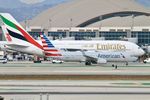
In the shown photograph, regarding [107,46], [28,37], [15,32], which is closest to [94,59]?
[107,46]

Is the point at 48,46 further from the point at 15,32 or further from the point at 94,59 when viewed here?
the point at 94,59

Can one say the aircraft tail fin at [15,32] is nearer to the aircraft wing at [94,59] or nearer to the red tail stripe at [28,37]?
the red tail stripe at [28,37]

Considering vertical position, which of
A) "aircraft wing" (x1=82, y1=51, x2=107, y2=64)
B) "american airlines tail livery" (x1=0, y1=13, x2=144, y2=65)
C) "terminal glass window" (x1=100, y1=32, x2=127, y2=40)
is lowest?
"aircraft wing" (x1=82, y1=51, x2=107, y2=64)

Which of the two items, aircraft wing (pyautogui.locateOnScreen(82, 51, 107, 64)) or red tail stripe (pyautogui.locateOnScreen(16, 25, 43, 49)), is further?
red tail stripe (pyautogui.locateOnScreen(16, 25, 43, 49))

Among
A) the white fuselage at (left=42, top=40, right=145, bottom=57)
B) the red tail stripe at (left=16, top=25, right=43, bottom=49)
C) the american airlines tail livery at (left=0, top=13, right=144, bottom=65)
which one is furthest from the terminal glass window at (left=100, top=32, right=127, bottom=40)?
the red tail stripe at (left=16, top=25, right=43, bottom=49)

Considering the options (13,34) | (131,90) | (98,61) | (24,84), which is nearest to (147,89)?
(131,90)

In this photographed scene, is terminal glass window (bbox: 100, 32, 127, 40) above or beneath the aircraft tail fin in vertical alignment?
above

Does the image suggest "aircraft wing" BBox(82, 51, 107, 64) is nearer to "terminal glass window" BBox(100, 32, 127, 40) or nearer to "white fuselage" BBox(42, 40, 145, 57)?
"white fuselage" BBox(42, 40, 145, 57)

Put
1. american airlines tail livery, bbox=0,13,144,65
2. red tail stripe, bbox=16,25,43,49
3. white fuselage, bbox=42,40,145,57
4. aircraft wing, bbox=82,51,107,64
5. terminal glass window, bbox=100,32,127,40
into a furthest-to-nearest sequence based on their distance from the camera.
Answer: terminal glass window, bbox=100,32,127,40 < white fuselage, bbox=42,40,145,57 < red tail stripe, bbox=16,25,43,49 < american airlines tail livery, bbox=0,13,144,65 < aircraft wing, bbox=82,51,107,64

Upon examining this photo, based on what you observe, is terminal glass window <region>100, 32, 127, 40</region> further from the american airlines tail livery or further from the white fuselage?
the american airlines tail livery

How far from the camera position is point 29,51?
10844 centimetres

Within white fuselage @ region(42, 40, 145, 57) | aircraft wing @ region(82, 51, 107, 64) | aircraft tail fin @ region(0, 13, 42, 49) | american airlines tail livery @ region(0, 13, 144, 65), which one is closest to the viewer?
aircraft wing @ region(82, 51, 107, 64)

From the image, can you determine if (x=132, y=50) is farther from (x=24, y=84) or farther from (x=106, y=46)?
(x=24, y=84)
